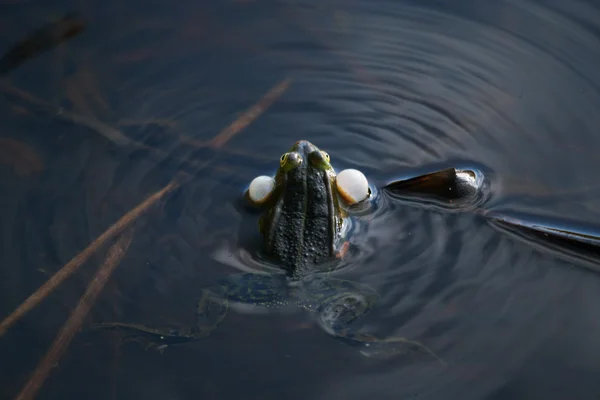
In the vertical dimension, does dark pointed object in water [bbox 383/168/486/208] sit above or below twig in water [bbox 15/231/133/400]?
above

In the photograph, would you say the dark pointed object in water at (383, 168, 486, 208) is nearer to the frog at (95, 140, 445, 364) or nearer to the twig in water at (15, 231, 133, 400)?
the frog at (95, 140, 445, 364)

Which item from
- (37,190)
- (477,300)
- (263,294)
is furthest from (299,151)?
(37,190)

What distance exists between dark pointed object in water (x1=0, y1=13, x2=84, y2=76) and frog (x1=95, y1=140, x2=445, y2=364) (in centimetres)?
261

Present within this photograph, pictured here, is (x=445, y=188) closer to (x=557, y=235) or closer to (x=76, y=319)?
(x=557, y=235)

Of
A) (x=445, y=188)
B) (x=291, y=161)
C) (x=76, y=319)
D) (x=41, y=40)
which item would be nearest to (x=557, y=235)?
(x=445, y=188)

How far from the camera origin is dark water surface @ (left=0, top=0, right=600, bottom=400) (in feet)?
12.1

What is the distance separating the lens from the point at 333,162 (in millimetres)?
5062

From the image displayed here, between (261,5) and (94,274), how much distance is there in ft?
10.8

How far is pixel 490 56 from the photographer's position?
5844mm

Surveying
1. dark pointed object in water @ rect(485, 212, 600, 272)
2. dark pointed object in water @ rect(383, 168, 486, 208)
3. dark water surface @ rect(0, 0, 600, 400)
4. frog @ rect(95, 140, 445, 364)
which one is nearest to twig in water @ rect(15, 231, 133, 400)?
dark water surface @ rect(0, 0, 600, 400)

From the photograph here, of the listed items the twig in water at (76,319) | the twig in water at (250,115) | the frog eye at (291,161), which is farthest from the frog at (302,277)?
the twig in water at (250,115)

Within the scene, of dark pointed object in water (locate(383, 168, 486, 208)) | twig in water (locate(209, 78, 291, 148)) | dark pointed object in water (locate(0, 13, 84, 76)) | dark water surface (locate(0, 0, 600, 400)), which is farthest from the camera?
dark pointed object in water (locate(0, 13, 84, 76))

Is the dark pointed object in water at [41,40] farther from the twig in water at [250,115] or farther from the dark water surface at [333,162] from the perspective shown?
the twig in water at [250,115]

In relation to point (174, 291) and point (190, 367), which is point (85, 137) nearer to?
point (174, 291)
